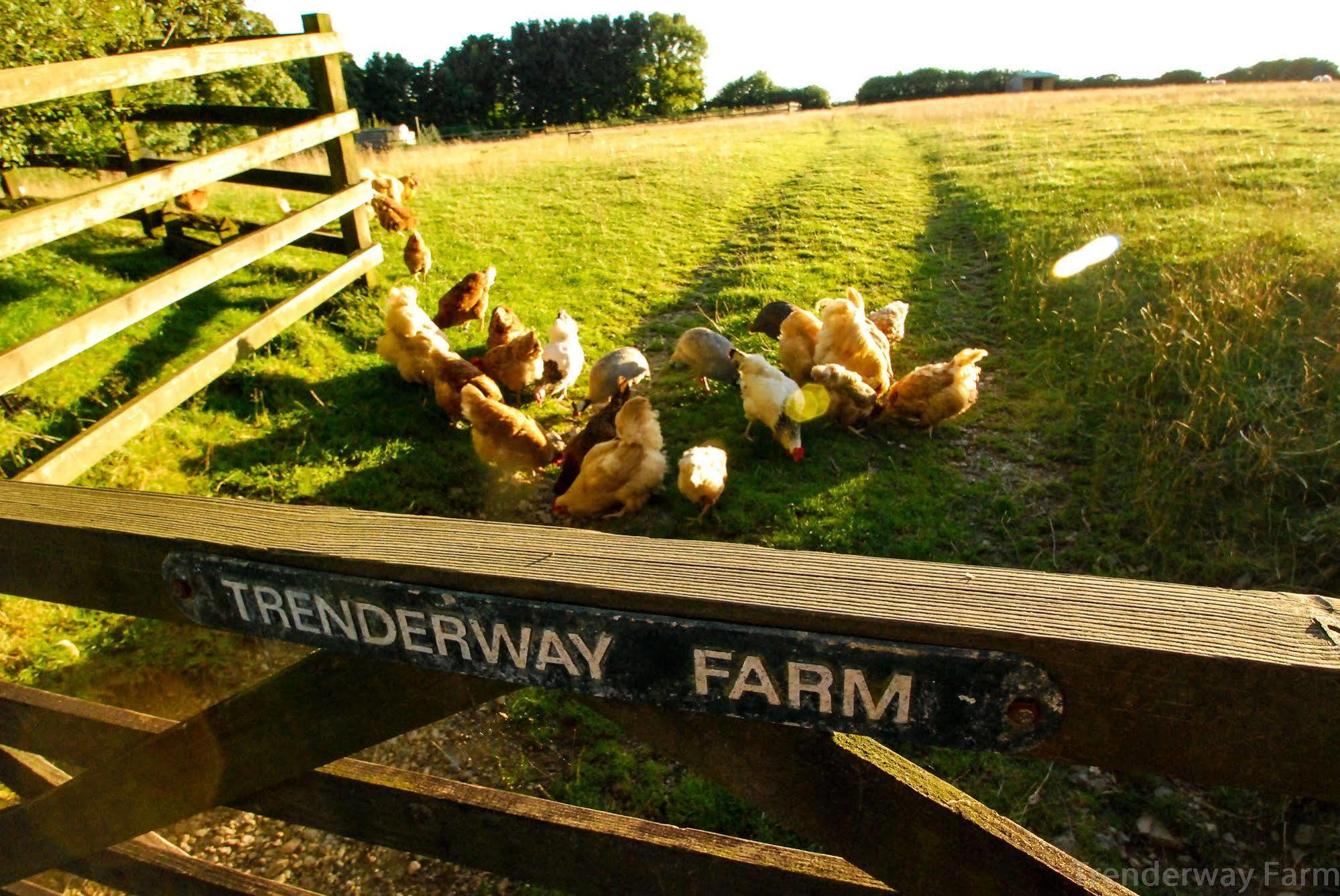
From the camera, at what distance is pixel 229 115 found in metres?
7.05

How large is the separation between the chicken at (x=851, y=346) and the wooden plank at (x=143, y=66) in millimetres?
4466

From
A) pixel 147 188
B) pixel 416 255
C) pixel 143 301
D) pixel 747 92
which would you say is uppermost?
pixel 747 92

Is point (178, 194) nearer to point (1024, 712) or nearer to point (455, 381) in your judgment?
point (455, 381)

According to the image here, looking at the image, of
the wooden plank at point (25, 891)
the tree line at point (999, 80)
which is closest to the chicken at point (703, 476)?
the wooden plank at point (25, 891)

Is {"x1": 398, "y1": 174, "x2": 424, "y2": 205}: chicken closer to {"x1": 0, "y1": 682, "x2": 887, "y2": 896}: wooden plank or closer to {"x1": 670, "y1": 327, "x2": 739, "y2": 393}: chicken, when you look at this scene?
{"x1": 670, "y1": 327, "x2": 739, "y2": 393}: chicken

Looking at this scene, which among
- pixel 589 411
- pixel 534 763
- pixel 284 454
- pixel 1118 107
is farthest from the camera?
pixel 1118 107

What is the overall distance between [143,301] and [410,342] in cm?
180

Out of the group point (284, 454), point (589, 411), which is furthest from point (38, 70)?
point (589, 411)

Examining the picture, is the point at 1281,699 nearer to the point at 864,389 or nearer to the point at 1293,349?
the point at 864,389

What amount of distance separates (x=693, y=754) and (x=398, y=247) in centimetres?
896

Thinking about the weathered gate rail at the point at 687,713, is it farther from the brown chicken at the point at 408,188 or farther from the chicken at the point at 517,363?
the brown chicken at the point at 408,188

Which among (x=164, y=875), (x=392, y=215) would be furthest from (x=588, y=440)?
(x=392, y=215)

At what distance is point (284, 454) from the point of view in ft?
16.9

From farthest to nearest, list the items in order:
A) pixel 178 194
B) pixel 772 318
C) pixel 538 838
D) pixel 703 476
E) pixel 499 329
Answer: pixel 772 318 < pixel 499 329 < pixel 178 194 < pixel 703 476 < pixel 538 838
